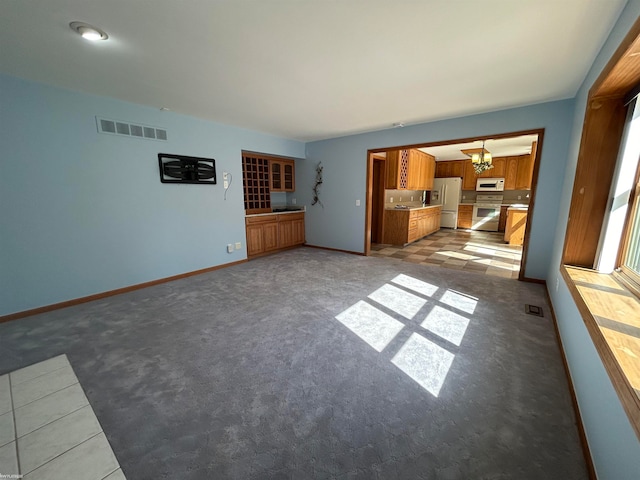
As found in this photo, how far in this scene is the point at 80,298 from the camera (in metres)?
3.19

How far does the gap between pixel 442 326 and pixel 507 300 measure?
1.29 m

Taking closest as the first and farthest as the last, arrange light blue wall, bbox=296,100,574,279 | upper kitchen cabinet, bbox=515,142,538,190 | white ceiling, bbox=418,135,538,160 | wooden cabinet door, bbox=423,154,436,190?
light blue wall, bbox=296,100,574,279, white ceiling, bbox=418,135,538,160, upper kitchen cabinet, bbox=515,142,538,190, wooden cabinet door, bbox=423,154,436,190

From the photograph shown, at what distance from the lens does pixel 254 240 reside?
537cm

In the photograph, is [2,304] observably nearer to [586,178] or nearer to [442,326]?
[442,326]

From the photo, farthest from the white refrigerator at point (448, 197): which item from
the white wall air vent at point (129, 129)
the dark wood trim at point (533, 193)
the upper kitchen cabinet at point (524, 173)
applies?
→ the white wall air vent at point (129, 129)

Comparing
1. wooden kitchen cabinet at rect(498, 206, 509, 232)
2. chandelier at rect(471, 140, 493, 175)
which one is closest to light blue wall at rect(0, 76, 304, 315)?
chandelier at rect(471, 140, 493, 175)

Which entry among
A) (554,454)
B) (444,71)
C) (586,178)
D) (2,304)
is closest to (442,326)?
(554,454)

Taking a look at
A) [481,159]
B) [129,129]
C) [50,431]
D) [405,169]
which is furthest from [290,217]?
[50,431]

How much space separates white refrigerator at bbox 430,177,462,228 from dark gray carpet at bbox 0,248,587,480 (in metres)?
6.23

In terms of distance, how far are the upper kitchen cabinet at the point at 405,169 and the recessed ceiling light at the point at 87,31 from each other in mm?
5411

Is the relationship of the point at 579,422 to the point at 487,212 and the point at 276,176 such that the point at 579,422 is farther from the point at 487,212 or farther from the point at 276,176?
the point at 487,212

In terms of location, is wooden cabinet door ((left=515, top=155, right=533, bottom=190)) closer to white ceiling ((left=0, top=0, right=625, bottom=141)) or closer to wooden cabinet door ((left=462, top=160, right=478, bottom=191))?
wooden cabinet door ((left=462, top=160, right=478, bottom=191))

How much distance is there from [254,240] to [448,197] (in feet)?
23.0

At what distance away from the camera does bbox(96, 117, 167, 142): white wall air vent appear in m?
3.21
